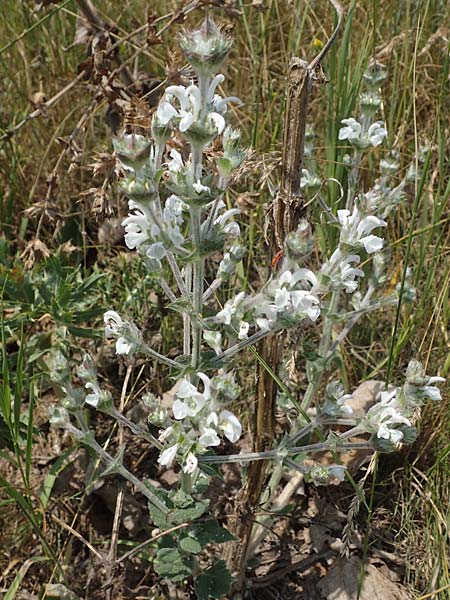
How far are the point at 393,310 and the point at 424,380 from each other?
1.35m

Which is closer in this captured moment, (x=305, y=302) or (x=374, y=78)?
(x=305, y=302)

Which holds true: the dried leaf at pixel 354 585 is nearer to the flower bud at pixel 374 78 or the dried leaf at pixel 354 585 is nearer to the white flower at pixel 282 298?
the white flower at pixel 282 298

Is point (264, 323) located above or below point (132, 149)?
below

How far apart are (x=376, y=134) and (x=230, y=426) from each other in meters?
1.33

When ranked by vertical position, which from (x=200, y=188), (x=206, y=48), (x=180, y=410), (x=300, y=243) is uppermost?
(x=206, y=48)

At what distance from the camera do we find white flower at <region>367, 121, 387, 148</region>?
95.9 inches

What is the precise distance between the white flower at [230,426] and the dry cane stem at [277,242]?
0.83 feet

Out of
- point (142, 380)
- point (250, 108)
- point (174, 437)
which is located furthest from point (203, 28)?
point (250, 108)

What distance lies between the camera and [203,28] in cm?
147

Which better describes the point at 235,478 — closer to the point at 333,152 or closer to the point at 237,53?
the point at 333,152

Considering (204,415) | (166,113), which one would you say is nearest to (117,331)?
(204,415)

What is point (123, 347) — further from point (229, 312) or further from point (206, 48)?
point (206, 48)

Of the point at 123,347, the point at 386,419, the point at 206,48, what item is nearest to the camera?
the point at 206,48

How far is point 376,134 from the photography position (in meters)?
2.47
